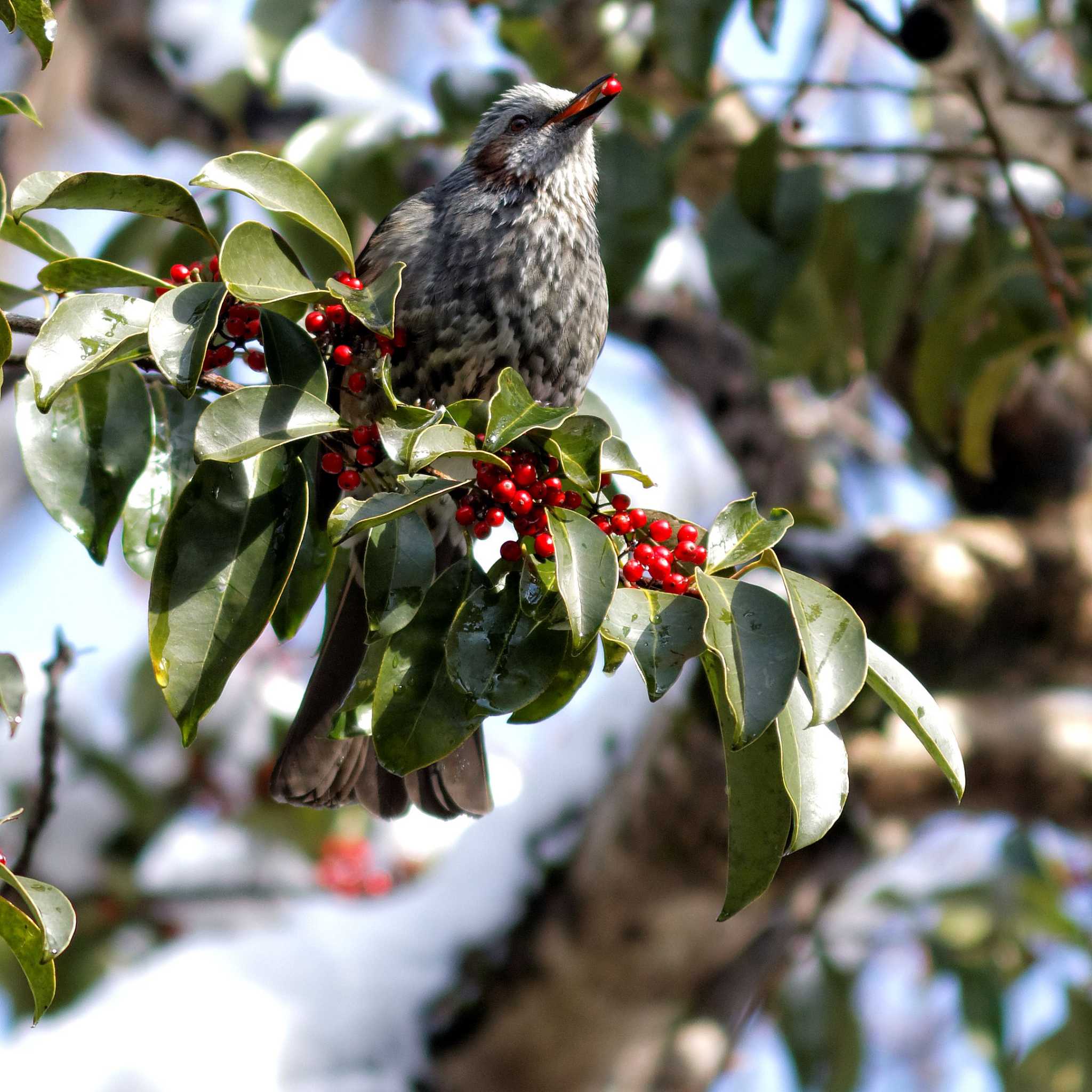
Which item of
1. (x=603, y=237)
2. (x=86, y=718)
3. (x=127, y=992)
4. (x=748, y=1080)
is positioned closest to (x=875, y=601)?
(x=603, y=237)

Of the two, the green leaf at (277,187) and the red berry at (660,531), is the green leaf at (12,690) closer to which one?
the green leaf at (277,187)

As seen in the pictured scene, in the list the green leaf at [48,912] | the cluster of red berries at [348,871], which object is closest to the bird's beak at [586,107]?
the green leaf at [48,912]

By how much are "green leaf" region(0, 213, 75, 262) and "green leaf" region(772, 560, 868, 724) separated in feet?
3.07

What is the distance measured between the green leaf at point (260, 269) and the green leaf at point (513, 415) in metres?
0.22

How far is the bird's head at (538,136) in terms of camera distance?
7.47 feet

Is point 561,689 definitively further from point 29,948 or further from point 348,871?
point 348,871

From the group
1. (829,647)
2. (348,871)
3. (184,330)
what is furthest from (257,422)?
(348,871)

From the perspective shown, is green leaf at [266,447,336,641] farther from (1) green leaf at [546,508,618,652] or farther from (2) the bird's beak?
(2) the bird's beak

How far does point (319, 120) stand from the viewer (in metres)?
2.97

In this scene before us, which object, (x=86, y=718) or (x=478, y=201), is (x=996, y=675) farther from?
(x=86, y=718)

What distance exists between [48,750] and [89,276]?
0.94 metres

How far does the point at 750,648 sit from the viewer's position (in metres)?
1.15

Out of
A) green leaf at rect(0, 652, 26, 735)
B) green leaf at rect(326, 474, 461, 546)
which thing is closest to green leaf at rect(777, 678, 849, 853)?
green leaf at rect(326, 474, 461, 546)

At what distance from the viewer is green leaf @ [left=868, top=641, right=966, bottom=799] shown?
122 centimetres
